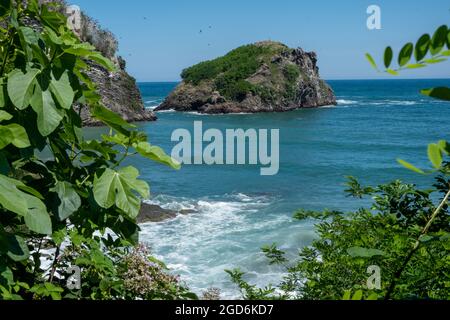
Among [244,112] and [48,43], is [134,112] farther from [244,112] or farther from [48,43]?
[48,43]

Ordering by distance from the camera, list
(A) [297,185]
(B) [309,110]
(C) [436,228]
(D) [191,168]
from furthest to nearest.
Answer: (B) [309,110], (D) [191,168], (A) [297,185], (C) [436,228]

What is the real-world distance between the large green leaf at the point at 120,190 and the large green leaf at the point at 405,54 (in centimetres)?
94

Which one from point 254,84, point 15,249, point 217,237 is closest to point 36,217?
point 15,249

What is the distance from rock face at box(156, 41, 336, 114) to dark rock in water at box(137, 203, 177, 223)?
47.7m

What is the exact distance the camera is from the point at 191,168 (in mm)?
28422

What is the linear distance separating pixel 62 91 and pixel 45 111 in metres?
0.08

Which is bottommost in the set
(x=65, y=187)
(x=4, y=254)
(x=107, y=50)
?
(x=4, y=254)

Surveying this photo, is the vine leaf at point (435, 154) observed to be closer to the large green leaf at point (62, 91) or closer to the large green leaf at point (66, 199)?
the large green leaf at point (62, 91)

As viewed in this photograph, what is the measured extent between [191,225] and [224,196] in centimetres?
499

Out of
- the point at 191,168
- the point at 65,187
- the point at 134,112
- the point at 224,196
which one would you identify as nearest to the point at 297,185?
the point at 224,196

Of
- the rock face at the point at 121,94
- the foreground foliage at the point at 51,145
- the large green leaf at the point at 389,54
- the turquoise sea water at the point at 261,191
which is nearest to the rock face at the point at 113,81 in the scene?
the rock face at the point at 121,94

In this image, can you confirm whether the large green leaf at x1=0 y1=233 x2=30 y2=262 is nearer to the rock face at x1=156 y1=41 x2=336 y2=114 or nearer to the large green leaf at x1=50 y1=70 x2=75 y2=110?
the large green leaf at x1=50 y1=70 x2=75 y2=110

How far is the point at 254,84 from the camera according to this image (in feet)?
225

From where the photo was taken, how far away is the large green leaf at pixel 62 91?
158cm
